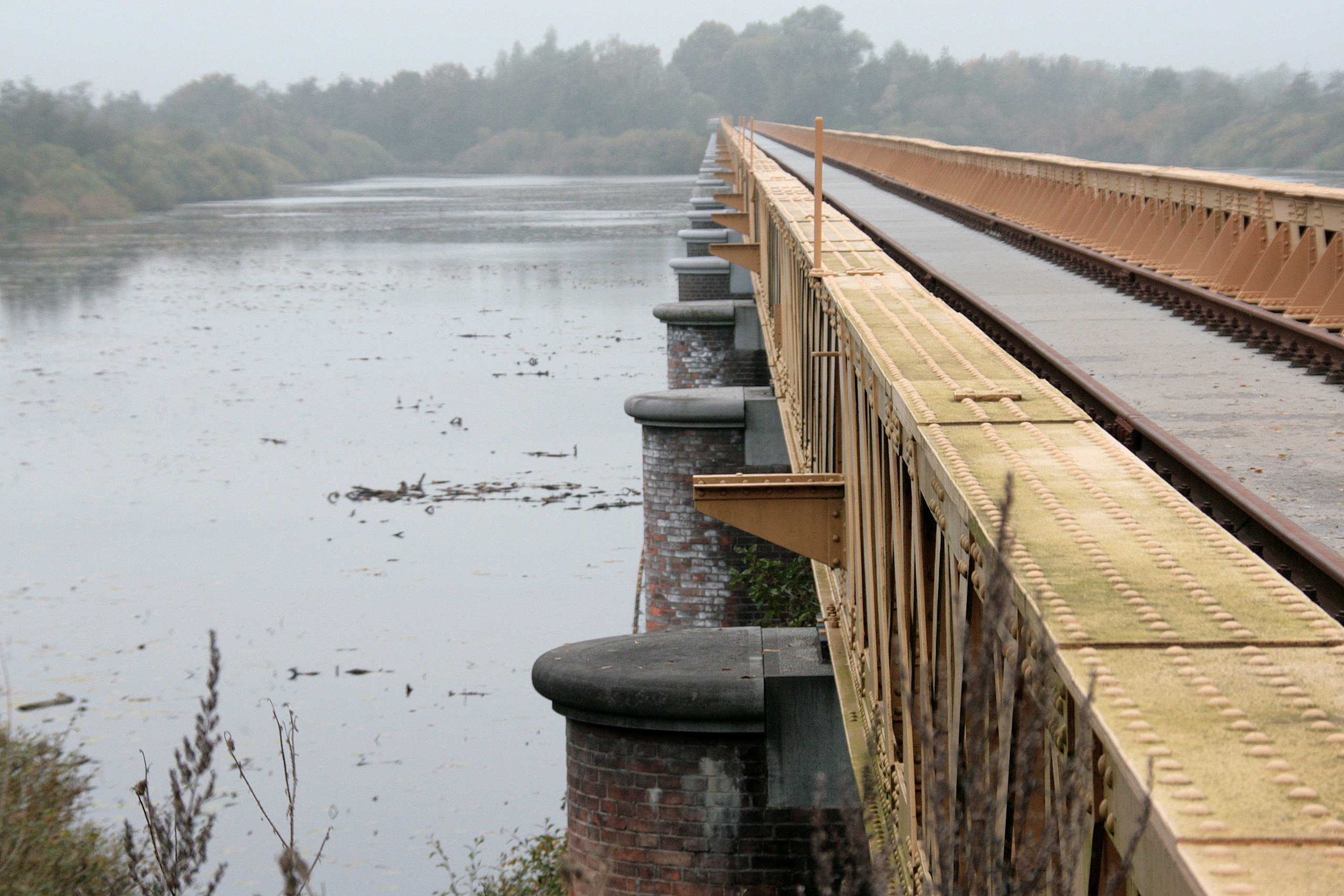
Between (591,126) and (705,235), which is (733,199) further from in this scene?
(591,126)

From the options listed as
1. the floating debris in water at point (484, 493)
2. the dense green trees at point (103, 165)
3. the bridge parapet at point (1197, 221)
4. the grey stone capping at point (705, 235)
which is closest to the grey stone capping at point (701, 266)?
the grey stone capping at point (705, 235)

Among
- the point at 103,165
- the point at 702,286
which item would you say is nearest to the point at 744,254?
the point at 702,286

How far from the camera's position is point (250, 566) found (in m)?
19.1

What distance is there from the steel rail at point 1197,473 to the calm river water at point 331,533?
6.17 metres

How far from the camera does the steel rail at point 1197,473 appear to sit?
4148 mm

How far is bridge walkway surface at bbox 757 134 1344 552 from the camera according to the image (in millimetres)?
5402

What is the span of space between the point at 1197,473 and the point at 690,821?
3.45 m

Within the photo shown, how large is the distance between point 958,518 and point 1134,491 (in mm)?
330

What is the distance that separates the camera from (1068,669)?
194 cm

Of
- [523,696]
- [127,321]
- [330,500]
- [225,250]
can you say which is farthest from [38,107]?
[523,696]

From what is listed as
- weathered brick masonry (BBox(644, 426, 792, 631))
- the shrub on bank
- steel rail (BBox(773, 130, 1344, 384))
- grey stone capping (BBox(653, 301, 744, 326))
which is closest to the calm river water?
the shrub on bank

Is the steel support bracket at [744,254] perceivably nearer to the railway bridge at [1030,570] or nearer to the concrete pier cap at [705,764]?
the railway bridge at [1030,570]

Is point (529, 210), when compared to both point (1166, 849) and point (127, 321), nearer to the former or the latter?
point (127, 321)

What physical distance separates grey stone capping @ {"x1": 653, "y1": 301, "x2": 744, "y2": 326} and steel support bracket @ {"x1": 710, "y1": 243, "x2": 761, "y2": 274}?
13.5ft
